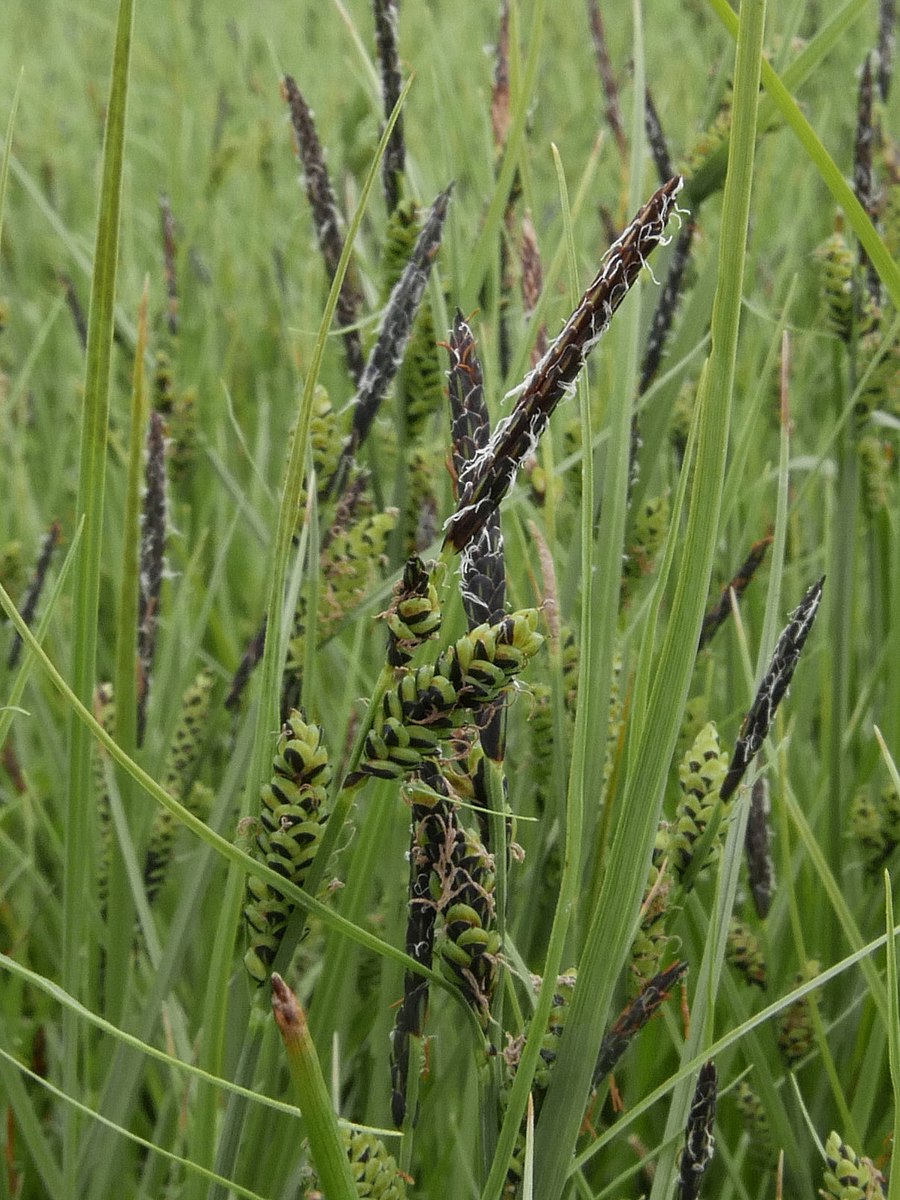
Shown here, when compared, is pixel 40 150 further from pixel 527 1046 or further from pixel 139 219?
pixel 527 1046

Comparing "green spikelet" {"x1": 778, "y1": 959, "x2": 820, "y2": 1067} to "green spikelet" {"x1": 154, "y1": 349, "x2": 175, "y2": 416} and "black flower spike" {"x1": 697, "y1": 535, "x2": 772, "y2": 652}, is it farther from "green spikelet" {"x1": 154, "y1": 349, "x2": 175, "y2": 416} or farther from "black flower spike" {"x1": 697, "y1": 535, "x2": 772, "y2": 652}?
"green spikelet" {"x1": 154, "y1": 349, "x2": 175, "y2": 416}

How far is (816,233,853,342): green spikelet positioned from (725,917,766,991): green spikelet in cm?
38

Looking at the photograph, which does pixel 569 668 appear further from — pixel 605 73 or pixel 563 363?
pixel 605 73

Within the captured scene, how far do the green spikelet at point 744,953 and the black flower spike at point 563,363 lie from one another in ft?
1.33

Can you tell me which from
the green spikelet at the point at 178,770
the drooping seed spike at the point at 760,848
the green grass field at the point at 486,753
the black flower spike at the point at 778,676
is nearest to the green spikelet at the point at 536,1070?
the green grass field at the point at 486,753

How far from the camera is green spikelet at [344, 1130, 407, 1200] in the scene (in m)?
0.42

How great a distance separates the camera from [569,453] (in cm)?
78

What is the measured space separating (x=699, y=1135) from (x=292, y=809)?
0.22 meters

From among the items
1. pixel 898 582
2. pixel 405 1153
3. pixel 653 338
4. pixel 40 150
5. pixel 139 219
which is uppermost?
pixel 40 150

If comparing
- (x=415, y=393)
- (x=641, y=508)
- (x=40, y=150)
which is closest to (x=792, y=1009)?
(x=641, y=508)

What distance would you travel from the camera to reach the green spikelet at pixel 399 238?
0.63 meters

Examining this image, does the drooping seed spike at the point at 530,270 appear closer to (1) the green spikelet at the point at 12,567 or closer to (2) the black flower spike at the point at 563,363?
(2) the black flower spike at the point at 563,363

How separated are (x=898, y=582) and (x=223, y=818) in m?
0.50

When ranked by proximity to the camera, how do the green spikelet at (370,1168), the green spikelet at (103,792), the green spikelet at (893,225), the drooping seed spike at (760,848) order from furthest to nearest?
1. the green spikelet at (893,225)
2. the green spikelet at (103,792)
3. the drooping seed spike at (760,848)
4. the green spikelet at (370,1168)
